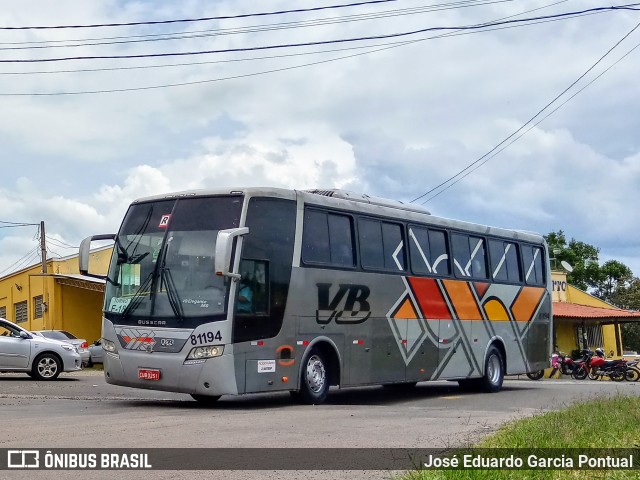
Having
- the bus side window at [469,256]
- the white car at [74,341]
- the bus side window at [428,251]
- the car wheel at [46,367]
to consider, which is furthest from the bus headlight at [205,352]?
the white car at [74,341]

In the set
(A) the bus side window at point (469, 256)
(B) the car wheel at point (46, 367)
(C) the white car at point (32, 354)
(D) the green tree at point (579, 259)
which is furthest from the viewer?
(D) the green tree at point (579, 259)

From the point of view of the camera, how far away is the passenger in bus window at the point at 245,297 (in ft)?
45.2

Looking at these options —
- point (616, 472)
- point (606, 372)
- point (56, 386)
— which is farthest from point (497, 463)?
point (606, 372)

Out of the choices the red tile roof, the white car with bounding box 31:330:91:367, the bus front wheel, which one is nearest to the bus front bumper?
Answer: the bus front wheel

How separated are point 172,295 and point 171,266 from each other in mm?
463

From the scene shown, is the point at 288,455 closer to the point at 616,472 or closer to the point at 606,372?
the point at 616,472

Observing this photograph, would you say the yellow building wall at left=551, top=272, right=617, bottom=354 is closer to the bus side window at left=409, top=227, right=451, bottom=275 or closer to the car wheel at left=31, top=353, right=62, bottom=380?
the bus side window at left=409, top=227, right=451, bottom=275

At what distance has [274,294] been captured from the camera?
47.0 feet

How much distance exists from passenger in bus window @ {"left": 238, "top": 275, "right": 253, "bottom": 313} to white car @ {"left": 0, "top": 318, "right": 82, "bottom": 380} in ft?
35.7

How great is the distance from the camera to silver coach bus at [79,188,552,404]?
45.0ft

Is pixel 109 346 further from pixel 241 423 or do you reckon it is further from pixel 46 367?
pixel 46 367

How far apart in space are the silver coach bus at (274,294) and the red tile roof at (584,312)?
78.3ft

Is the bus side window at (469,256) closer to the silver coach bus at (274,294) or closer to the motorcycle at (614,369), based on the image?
the silver coach bus at (274,294)

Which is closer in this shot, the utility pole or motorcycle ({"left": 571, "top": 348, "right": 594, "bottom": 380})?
motorcycle ({"left": 571, "top": 348, "right": 594, "bottom": 380})
